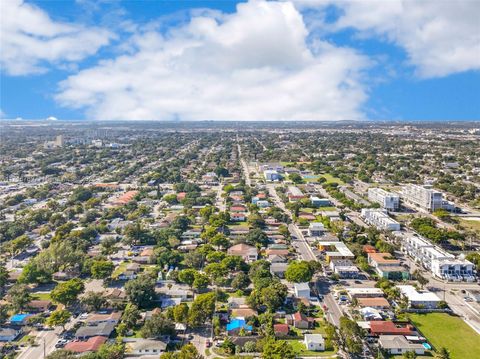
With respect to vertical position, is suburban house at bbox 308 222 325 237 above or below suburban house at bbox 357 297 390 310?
above

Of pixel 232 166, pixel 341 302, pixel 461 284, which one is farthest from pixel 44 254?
pixel 232 166

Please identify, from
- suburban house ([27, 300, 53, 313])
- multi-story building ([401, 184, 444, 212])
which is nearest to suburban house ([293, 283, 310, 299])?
suburban house ([27, 300, 53, 313])

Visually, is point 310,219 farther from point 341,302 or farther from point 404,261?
point 341,302

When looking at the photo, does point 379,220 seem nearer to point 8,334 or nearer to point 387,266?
point 387,266

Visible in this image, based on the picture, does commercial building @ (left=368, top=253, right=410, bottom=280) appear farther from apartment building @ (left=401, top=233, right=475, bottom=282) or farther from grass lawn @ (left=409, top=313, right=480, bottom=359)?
grass lawn @ (left=409, top=313, right=480, bottom=359)

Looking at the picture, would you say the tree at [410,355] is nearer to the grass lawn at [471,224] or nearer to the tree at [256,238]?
the tree at [256,238]

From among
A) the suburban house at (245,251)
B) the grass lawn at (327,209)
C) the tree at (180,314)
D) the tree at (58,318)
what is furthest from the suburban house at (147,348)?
the grass lawn at (327,209)
